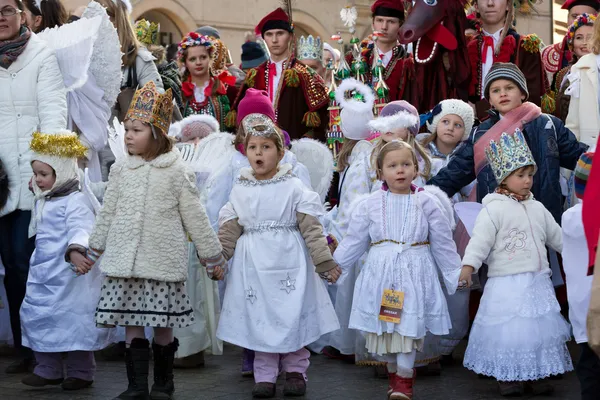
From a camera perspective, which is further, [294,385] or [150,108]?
[294,385]

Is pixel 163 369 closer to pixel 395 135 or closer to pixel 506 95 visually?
pixel 395 135

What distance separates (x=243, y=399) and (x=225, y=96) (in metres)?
4.43

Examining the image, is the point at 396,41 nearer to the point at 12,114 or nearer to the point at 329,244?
the point at 329,244

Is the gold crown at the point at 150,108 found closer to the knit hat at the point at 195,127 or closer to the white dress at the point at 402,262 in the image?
the white dress at the point at 402,262

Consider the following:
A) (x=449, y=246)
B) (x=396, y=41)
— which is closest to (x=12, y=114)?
(x=449, y=246)

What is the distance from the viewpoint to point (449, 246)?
7477 millimetres

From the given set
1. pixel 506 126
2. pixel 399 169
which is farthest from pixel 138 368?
pixel 506 126

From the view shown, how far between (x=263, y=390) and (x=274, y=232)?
1.00m

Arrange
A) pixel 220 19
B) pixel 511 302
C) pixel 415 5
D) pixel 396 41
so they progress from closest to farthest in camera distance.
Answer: pixel 511 302
pixel 415 5
pixel 396 41
pixel 220 19

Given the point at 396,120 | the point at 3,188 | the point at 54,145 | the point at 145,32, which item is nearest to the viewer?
the point at 54,145

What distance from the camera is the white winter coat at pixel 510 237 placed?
7.35 m

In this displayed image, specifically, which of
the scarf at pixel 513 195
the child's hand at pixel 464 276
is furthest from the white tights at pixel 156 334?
the scarf at pixel 513 195

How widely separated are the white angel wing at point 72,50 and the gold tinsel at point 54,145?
906 millimetres

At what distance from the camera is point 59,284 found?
7.51m
